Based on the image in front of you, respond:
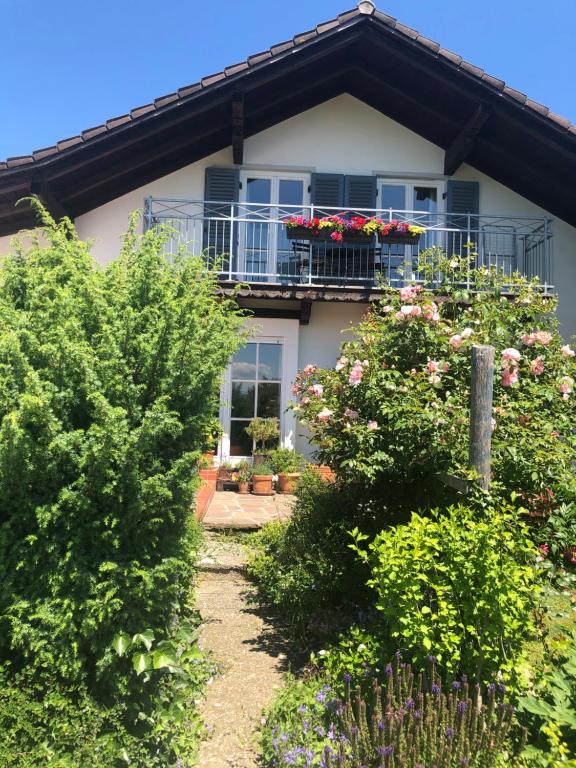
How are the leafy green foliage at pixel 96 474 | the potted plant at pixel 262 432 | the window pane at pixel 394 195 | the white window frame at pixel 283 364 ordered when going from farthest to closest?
the window pane at pixel 394 195
the white window frame at pixel 283 364
the potted plant at pixel 262 432
the leafy green foliage at pixel 96 474

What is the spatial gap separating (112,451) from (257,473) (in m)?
6.41

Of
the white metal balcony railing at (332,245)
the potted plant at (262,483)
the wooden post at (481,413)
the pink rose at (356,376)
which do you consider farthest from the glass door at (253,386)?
the wooden post at (481,413)

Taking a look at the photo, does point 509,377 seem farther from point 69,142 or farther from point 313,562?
point 69,142

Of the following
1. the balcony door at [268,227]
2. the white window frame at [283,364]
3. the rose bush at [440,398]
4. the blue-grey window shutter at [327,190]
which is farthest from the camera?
the blue-grey window shutter at [327,190]

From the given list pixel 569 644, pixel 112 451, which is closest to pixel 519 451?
pixel 569 644

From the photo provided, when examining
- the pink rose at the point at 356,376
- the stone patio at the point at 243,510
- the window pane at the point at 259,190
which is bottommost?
the stone patio at the point at 243,510

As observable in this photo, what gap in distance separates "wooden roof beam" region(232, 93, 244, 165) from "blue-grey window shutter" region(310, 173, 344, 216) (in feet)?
4.42

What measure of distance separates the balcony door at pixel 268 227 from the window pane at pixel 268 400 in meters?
Answer: 1.87

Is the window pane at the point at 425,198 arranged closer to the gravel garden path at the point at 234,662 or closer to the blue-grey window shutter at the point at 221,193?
the blue-grey window shutter at the point at 221,193

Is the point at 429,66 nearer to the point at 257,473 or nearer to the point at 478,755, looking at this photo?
the point at 257,473

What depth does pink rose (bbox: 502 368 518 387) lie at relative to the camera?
353 cm

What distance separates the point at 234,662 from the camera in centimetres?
356

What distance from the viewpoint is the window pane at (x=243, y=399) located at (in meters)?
9.81

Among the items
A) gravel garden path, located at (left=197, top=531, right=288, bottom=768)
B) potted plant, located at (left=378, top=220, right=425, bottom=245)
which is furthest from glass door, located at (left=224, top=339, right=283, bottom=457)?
gravel garden path, located at (left=197, top=531, right=288, bottom=768)
